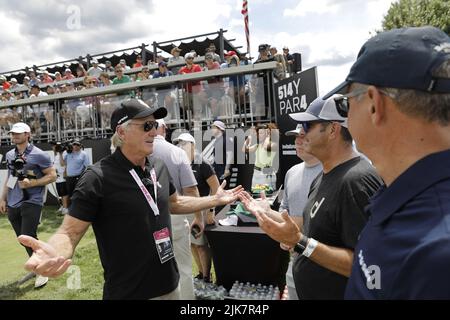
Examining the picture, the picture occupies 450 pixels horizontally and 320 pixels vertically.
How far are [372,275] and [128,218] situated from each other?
1698mm

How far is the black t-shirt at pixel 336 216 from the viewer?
1.80m

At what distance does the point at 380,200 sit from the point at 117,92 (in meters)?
10.6

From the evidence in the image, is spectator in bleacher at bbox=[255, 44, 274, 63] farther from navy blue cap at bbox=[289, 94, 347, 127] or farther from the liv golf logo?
the liv golf logo

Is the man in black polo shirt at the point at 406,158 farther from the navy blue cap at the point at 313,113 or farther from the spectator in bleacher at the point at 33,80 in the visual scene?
the spectator in bleacher at the point at 33,80

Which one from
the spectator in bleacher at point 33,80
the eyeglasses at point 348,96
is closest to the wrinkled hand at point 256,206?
the eyeglasses at point 348,96

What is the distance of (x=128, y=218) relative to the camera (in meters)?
2.29

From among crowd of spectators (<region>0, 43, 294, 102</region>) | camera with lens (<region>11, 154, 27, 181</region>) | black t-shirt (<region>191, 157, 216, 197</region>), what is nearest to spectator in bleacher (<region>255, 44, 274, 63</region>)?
crowd of spectators (<region>0, 43, 294, 102</region>)

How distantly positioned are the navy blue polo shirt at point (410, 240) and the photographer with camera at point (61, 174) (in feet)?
32.9

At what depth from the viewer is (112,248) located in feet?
7.52

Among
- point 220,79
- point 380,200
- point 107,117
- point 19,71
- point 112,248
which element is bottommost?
point 112,248

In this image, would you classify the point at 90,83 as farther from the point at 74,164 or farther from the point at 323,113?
the point at 323,113

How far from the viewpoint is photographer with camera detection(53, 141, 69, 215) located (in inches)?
385
